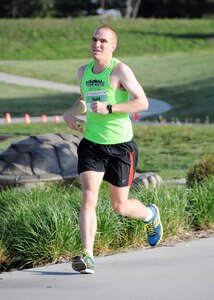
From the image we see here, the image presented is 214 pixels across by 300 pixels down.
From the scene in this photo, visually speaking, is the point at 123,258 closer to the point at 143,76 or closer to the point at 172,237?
the point at 172,237

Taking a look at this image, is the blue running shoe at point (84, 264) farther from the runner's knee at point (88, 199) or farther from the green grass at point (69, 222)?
the green grass at point (69, 222)

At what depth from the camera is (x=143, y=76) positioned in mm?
38031

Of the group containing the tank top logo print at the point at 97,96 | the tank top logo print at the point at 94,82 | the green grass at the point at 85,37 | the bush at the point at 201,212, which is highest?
the tank top logo print at the point at 94,82

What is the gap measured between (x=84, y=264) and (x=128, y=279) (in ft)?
1.16

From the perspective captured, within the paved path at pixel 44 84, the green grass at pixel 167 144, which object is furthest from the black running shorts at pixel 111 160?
the paved path at pixel 44 84

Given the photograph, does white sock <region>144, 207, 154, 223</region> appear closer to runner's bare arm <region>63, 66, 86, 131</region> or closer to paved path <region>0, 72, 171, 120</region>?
runner's bare arm <region>63, 66, 86, 131</region>

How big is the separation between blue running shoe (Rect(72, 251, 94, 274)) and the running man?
0.06 metres

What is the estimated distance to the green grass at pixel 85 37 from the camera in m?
49.5

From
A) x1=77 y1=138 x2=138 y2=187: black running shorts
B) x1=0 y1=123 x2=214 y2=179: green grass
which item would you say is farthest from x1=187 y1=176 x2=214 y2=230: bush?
x1=0 y1=123 x2=214 y2=179: green grass

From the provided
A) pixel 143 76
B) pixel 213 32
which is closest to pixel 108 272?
pixel 143 76

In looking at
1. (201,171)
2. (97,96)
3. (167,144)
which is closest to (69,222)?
(97,96)

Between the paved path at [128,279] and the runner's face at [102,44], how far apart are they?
63.8 inches

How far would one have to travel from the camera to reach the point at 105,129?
695cm

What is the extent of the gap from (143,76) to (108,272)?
3157 cm
